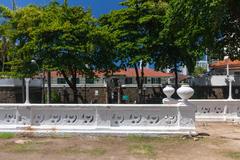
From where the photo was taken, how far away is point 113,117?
15203mm

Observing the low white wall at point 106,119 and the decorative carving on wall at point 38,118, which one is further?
the decorative carving on wall at point 38,118

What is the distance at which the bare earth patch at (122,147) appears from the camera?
11938mm

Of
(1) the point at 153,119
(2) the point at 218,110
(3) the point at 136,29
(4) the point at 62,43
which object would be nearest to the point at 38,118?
(1) the point at 153,119

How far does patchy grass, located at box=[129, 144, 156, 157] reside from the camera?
12.3 metres

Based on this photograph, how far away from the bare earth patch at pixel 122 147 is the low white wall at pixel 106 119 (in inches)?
11.7

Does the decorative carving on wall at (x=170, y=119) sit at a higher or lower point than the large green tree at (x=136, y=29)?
lower

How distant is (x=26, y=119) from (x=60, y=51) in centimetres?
2337

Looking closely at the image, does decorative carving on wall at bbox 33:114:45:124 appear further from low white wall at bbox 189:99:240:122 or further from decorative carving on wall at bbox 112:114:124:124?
low white wall at bbox 189:99:240:122

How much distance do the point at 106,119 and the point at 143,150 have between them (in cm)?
265

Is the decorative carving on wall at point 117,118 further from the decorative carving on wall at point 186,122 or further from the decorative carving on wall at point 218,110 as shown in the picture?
the decorative carving on wall at point 218,110

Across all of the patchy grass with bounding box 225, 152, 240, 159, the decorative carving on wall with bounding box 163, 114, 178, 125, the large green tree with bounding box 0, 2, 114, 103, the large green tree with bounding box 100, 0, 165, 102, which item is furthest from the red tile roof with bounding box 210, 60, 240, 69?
the patchy grass with bounding box 225, 152, 240, 159

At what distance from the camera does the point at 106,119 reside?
49.8 ft

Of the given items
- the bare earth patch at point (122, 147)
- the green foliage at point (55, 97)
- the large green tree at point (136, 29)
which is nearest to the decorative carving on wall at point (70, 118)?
the bare earth patch at point (122, 147)

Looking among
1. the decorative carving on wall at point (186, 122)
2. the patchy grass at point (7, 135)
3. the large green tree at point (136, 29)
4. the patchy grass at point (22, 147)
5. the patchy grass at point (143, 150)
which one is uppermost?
the large green tree at point (136, 29)
